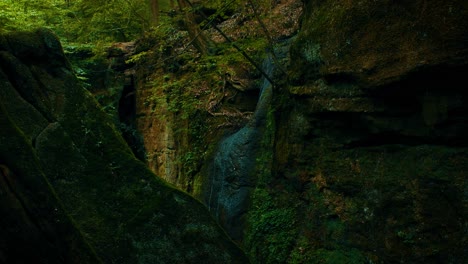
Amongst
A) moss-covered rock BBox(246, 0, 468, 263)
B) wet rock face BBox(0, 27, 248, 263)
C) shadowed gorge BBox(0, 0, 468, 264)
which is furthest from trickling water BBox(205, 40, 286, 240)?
wet rock face BBox(0, 27, 248, 263)

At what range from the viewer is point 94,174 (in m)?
5.09

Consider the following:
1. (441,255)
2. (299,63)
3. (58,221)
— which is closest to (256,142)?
(299,63)

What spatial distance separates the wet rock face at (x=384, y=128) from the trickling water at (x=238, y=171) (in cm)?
235

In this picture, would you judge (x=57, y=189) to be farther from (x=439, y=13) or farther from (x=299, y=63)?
(x=439, y=13)

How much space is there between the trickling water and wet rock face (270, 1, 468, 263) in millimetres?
2346

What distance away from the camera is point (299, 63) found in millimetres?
7652

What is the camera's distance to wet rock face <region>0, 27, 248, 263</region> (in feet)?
15.8

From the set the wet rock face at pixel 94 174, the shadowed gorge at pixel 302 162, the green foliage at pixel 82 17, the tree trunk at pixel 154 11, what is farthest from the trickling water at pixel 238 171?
the tree trunk at pixel 154 11

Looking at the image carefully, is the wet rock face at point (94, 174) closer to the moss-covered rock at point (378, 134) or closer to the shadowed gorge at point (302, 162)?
the shadowed gorge at point (302, 162)

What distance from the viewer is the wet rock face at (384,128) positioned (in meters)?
5.55

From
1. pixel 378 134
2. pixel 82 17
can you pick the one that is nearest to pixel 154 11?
pixel 82 17

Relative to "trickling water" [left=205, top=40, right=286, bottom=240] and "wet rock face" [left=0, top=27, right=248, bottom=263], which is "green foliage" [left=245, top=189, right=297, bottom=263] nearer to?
"trickling water" [left=205, top=40, right=286, bottom=240]

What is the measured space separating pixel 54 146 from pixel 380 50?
15.0 ft

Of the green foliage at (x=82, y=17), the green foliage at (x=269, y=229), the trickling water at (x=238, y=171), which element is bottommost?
the green foliage at (x=269, y=229)
